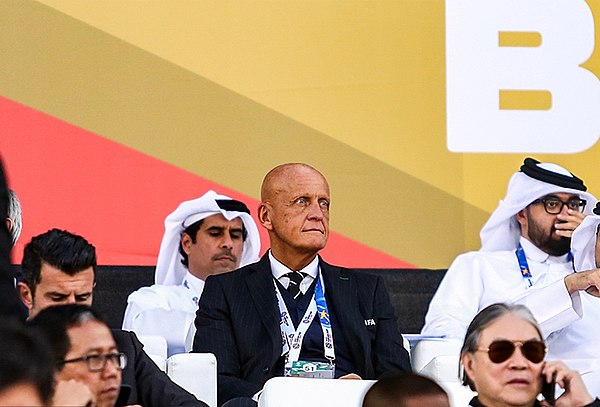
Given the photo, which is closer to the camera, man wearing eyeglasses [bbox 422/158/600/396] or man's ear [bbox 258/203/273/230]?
man's ear [bbox 258/203/273/230]

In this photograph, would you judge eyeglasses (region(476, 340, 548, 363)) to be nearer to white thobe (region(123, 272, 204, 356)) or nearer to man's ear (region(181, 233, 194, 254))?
white thobe (region(123, 272, 204, 356))

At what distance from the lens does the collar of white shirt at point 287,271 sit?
191 inches

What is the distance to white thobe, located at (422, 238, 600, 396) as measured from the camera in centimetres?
522

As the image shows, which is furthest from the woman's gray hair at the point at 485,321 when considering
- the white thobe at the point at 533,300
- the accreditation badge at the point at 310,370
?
the white thobe at the point at 533,300

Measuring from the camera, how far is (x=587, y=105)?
21.5 feet

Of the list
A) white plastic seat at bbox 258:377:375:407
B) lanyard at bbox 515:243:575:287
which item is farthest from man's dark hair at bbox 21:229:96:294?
lanyard at bbox 515:243:575:287

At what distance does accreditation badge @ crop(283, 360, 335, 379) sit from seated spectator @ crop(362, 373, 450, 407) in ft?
5.07

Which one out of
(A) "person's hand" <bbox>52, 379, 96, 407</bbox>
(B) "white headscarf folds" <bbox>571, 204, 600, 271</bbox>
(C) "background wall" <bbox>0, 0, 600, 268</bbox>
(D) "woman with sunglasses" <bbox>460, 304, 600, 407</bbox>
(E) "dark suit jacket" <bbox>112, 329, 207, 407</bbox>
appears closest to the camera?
(A) "person's hand" <bbox>52, 379, 96, 407</bbox>

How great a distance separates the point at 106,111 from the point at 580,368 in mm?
2576

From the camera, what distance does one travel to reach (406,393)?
116 inches

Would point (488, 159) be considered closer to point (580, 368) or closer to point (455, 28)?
point (455, 28)

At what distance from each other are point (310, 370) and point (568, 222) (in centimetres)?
201

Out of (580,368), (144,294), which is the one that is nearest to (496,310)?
(580,368)

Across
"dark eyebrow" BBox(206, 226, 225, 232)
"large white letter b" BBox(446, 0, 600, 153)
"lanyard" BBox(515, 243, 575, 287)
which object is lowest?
"lanyard" BBox(515, 243, 575, 287)
